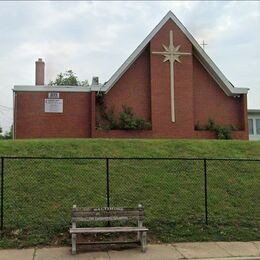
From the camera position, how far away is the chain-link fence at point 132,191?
10.7 metres

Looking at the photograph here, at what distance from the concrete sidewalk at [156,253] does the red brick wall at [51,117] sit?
16.8m

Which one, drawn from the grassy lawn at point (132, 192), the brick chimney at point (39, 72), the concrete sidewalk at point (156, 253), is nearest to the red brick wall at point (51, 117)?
the brick chimney at point (39, 72)

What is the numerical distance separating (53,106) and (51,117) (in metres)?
0.70

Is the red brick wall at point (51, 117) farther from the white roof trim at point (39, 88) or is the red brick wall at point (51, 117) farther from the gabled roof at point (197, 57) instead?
the gabled roof at point (197, 57)

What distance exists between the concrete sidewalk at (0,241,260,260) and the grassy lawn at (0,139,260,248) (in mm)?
484

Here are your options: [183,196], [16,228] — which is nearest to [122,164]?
[183,196]

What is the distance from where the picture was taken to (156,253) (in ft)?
27.3

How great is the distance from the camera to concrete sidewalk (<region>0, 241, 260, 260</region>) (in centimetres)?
797

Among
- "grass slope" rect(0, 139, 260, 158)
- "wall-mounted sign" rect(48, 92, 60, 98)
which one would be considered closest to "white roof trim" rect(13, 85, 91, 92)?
"wall-mounted sign" rect(48, 92, 60, 98)

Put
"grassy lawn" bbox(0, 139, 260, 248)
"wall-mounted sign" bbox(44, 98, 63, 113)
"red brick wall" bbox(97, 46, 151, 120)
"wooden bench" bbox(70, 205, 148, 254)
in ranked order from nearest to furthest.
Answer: "wooden bench" bbox(70, 205, 148, 254) → "grassy lawn" bbox(0, 139, 260, 248) → "wall-mounted sign" bbox(44, 98, 63, 113) → "red brick wall" bbox(97, 46, 151, 120)

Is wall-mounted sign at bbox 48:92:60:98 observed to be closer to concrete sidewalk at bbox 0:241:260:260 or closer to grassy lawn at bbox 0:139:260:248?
grassy lawn at bbox 0:139:260:248

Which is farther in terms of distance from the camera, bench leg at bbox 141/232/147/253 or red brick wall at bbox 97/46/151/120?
red brick wall at bbox 97/46/151/120

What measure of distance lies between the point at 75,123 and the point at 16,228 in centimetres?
1581

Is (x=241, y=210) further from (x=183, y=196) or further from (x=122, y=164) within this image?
(x=122, y=164)
